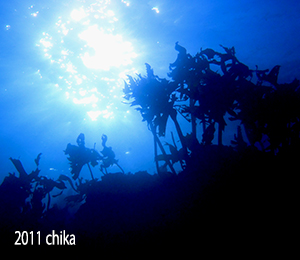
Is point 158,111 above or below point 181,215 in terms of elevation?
above

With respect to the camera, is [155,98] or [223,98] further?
[155,98]

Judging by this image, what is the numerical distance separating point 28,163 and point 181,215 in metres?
128

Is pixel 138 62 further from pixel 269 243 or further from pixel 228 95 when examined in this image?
pixel 269 243

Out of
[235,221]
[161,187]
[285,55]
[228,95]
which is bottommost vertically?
[235,221]

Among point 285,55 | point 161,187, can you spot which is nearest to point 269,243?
point 161,187

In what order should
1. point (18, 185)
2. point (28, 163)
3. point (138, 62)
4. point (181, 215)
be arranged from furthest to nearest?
point (28, 163) → point (138, 62) → point (18, 185) → point (181, 215)

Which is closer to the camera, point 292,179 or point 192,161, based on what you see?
point 292,179

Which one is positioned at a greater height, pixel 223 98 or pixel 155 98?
pixel 155 98

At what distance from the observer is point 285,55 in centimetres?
2542

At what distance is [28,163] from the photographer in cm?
10550

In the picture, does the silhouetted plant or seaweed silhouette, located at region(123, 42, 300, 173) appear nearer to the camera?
seaweed silhouette, located at region(123, 42, 300, 173)

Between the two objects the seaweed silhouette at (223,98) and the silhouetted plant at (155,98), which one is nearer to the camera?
the seaweed silhouette at (223,98)

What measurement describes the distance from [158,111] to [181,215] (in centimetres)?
397

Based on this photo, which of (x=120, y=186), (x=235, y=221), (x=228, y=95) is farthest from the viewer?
(x=120, y=186)
